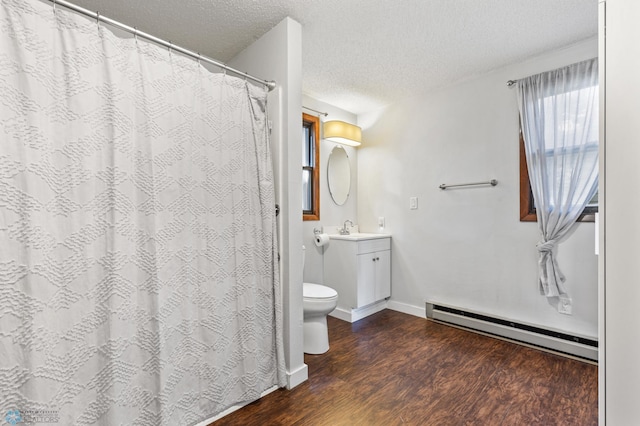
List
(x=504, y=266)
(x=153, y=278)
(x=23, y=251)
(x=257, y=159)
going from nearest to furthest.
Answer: (x=23, y=251) → (x=153, y=278) → (x=257, y=159) → (x=504, y=266)

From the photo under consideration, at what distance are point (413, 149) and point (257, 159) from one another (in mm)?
1965

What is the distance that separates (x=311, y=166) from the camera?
3211mm

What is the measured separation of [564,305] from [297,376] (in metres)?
2.05

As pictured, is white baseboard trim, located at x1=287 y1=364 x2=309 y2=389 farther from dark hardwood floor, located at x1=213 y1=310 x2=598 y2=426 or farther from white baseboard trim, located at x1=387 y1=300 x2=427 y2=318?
white baseboard trim, located at x1=387 y1=300 x2=427 y2=318

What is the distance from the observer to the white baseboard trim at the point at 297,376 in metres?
1.80

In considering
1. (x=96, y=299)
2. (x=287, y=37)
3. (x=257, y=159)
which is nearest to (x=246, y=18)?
(x=287, y=37)

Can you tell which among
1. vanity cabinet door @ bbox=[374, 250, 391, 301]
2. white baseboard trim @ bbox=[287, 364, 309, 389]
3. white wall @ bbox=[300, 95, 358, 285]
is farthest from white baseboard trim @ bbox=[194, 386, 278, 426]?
vanity cabinet door @ bbox=[374, 250, 391, 301]

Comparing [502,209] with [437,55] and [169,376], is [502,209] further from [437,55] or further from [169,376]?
[169,376]

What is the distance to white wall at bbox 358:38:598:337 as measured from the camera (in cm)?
226

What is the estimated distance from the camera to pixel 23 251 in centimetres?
105

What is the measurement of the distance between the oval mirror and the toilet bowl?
1409 mm

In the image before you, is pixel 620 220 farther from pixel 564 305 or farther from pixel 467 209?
pixel 467 209

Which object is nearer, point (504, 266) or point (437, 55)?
point (437, 55)

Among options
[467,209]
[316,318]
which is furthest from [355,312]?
[467,209]
